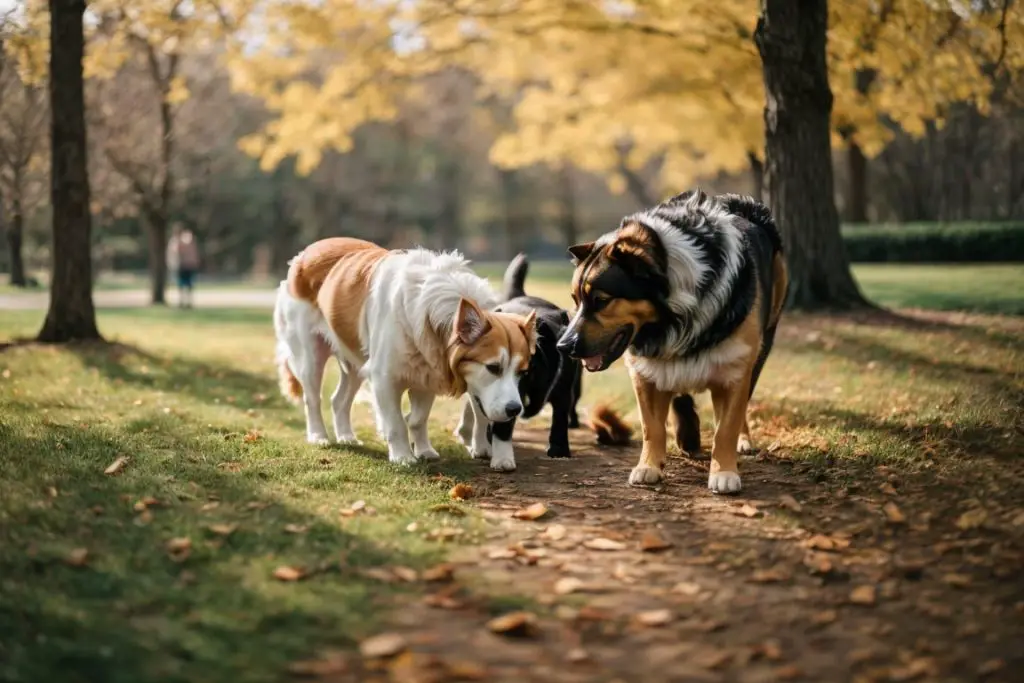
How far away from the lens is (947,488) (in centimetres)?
552

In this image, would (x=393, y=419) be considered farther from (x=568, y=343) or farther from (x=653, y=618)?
(x=653, y=618)

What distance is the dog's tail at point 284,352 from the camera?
26.1 ft

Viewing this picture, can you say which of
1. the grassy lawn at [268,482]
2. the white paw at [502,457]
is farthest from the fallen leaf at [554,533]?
the white paw at [502,457]

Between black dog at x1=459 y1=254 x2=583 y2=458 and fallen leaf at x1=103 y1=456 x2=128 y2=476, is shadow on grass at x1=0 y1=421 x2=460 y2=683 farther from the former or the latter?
black dog at x1=459 y1=254 x2=583 y2=458

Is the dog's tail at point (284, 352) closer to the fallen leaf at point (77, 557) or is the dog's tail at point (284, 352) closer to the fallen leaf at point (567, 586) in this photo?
the fallen leaf at point (77, 557)

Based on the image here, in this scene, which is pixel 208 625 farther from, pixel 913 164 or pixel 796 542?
pixel 913 164

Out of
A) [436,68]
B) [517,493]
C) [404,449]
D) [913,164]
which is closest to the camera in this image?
[517,493]

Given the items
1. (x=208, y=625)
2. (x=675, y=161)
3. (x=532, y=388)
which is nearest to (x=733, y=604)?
(x=208, y=625)

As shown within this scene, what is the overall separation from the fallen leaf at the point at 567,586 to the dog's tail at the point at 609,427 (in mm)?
3586

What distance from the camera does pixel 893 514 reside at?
5109 millimetres

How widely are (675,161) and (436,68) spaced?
12417 mm

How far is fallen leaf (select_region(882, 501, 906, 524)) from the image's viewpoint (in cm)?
502

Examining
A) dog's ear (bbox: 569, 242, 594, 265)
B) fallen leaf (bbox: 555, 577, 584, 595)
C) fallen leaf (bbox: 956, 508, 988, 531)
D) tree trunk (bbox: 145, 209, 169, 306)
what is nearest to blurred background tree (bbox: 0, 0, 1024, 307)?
tree trunk (bbox: 145, 209, 169, 306)

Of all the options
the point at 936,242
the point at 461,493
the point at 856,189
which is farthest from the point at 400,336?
the point at 856,189
